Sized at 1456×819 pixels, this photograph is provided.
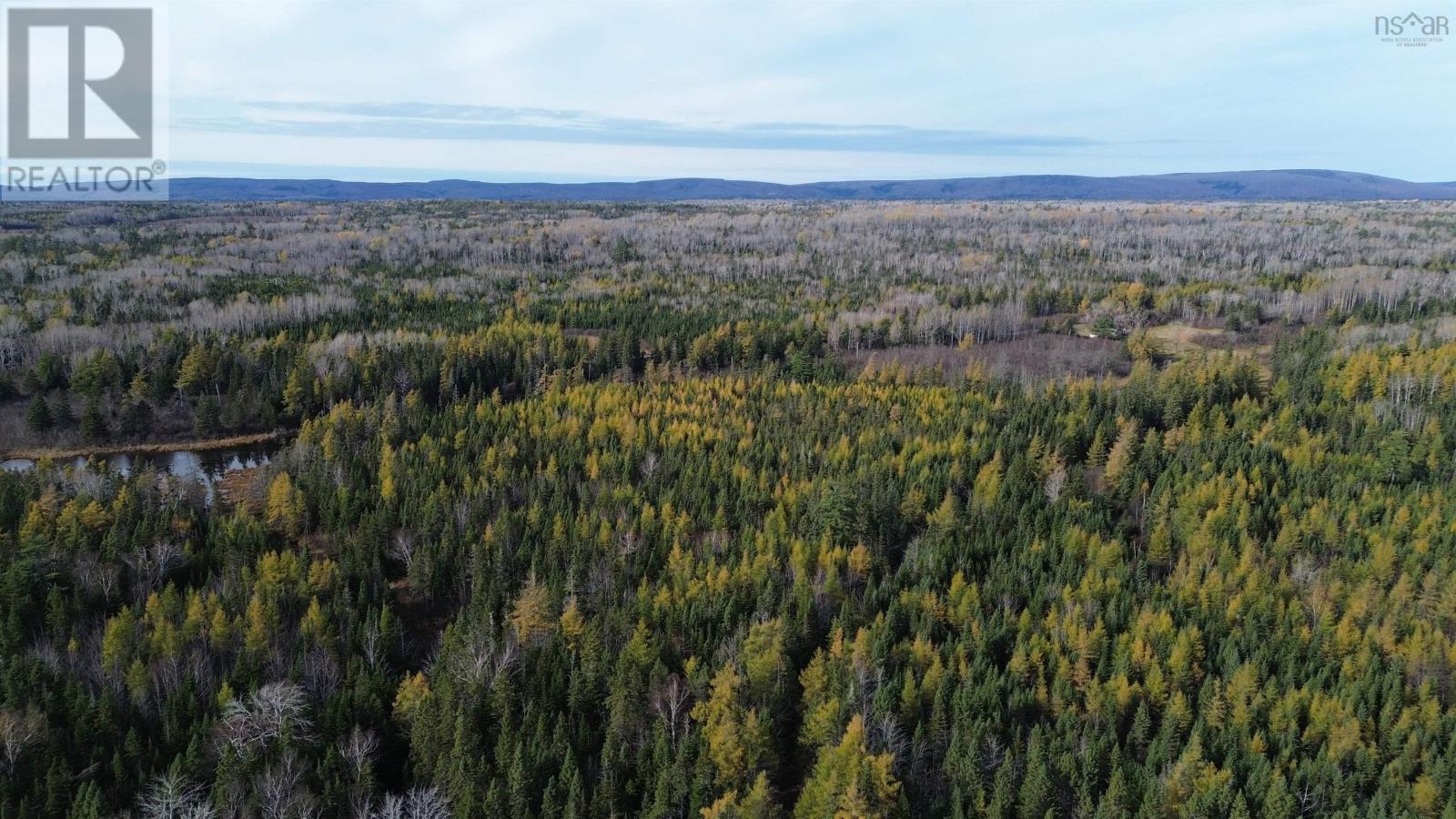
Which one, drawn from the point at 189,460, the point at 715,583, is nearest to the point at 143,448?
the point at 189,460

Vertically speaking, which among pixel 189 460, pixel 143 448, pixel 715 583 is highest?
pixel 143 448

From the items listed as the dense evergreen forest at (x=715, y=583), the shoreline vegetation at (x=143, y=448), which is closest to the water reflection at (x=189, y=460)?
the shoreline vegetation at (x=143, y=448)

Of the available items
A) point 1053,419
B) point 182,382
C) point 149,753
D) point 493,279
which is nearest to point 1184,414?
point 1053,419

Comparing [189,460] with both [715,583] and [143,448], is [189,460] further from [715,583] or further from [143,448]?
→ [715,583]

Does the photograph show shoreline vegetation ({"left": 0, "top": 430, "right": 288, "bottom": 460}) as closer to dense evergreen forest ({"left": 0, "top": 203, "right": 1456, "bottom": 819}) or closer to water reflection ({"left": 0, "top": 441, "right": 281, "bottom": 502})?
water reflection ({"left": 0, "top": 441, "right": 281, "bottom": 502})

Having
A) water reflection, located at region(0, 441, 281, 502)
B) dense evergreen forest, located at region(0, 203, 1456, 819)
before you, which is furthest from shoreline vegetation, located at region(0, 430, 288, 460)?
dense evergreen forest, located at region(0, 203, 1456, 819)
